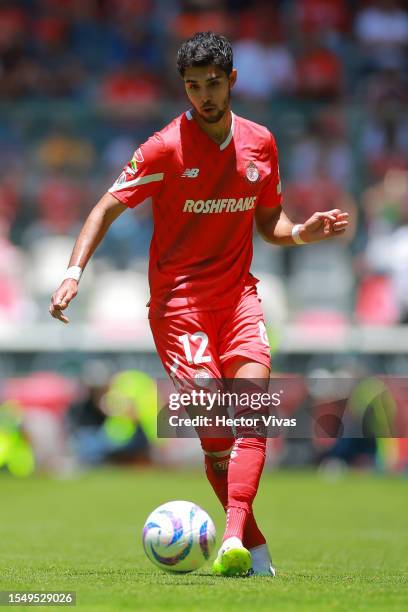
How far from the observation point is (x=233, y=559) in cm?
566

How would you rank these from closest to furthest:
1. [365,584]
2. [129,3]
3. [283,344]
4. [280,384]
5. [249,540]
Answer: [365,584], [249,540], [280,384], [283,344], [129,3]

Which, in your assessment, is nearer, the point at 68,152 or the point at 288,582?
the point at 288,582

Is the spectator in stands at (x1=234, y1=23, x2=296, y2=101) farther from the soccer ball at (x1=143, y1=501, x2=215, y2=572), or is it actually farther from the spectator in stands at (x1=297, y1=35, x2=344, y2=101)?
the soccer ball at (x1=143, y1=501, x2=215, y2=572)

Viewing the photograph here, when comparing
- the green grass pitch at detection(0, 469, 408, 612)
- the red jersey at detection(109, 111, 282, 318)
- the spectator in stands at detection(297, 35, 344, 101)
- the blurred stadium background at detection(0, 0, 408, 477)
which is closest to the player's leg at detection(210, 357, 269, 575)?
the green grass pitch at detection(0, 469, 408, 612)

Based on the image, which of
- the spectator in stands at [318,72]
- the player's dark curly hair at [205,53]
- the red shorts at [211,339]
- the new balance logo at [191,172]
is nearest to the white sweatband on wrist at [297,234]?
the red shorts at [211,339]

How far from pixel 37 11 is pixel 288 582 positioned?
15.0m

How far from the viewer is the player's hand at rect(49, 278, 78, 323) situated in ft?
18.9

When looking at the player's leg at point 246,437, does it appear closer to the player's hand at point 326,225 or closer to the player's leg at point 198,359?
the player's leg at point 198,359

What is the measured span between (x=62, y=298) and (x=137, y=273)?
997 centimetres

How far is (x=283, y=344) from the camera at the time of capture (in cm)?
1539

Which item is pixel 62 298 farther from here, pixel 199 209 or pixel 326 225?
pixel 326 225

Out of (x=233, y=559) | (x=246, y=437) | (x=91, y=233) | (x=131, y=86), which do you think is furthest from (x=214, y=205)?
(x=131, y=86)

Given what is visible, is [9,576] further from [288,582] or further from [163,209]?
[163,209]

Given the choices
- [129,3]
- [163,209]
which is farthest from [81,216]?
[163,209]
